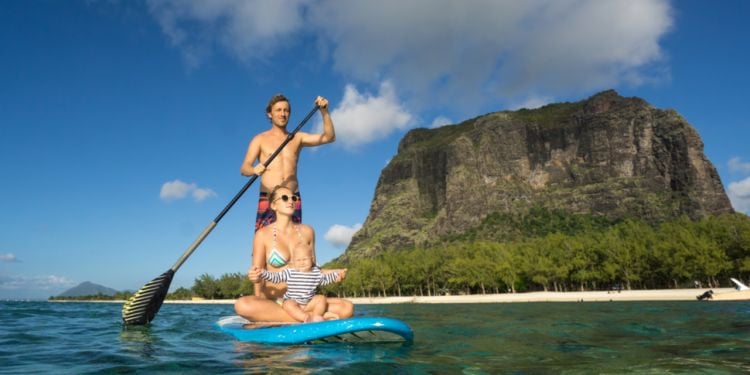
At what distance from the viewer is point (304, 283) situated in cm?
681

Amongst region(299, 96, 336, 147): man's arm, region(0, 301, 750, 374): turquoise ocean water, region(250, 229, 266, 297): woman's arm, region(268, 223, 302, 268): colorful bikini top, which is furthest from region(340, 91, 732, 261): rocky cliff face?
region(250, 229, 266, 297): woman's arm

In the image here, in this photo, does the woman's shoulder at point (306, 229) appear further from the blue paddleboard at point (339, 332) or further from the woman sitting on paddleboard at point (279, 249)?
the blue paddleboard at point (339, 332)

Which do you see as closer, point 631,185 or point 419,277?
point 419,277

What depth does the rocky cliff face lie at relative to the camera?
141m

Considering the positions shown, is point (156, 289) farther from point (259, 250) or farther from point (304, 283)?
point (304, 283)

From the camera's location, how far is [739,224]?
5759cm

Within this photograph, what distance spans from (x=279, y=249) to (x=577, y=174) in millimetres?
180128

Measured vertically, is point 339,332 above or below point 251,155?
below

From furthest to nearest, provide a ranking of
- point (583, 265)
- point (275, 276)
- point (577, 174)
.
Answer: point (577, 174), point (583, 265), point (275, 276)

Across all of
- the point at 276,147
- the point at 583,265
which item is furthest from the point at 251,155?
the point at 583,265

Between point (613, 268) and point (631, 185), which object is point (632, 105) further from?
point (613, 268)

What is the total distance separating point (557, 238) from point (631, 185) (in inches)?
3402

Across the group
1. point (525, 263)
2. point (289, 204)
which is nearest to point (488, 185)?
point (525, 263)

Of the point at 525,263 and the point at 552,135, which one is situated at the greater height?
the point at 552,135
